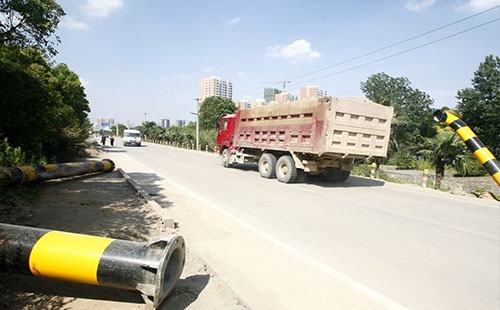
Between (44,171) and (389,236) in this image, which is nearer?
(389,236)

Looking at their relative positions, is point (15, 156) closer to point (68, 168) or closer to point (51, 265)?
point (68, 168)

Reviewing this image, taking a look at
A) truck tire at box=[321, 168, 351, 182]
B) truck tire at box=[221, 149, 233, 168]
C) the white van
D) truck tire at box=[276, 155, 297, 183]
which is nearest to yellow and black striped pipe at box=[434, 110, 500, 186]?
truck tire at box=[276, 155, 297, 183]

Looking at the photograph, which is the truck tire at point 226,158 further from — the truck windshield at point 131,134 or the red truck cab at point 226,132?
the truck windshield at point 131,134

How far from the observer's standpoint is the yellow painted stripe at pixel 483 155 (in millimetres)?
1121

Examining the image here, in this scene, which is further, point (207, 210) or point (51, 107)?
point (51, 107)

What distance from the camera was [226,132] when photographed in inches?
610

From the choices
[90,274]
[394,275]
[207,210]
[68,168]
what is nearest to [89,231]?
[90,274]

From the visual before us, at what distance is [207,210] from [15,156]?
6.46m

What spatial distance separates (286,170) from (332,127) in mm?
2420

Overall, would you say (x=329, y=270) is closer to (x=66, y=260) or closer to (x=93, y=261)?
(x=93, y=261)

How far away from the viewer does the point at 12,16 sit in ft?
29.6

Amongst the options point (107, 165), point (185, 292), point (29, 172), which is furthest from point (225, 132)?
point (185, 292)

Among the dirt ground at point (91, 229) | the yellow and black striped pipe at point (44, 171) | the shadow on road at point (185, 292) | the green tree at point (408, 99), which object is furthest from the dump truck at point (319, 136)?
the green tree at point (408, 99)

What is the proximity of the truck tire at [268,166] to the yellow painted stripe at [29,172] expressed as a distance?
23.9 feet
